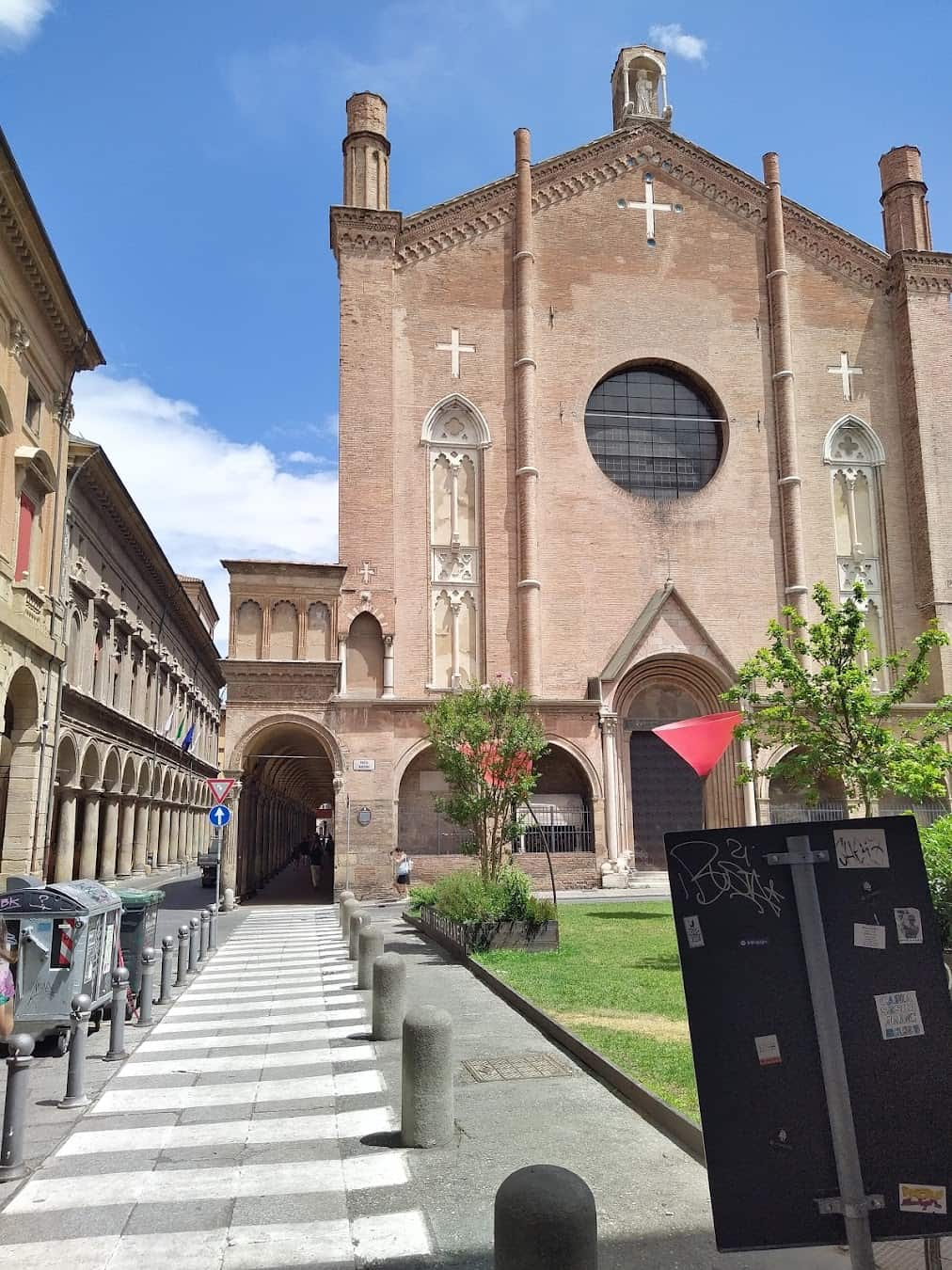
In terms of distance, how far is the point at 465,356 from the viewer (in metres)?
30.5

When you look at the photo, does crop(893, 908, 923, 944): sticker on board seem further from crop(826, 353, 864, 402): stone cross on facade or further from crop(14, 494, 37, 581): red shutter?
crop(826, 353, 864, 402): stone cross on facade

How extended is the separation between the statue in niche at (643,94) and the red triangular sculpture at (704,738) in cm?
2544

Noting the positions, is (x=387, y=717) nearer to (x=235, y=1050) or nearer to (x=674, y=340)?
(x=674, y=340)

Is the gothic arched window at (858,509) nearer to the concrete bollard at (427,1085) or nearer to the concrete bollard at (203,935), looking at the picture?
the concrete bollard at (203,935)

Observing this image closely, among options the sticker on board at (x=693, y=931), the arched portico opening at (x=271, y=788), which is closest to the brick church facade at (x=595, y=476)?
the arched portico opening at (x=271, y=788)

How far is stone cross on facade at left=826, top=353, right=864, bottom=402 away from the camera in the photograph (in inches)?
1273

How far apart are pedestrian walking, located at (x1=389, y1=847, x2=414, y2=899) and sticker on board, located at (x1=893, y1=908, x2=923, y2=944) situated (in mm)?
23284

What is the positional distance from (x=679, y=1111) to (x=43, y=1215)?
3.86m

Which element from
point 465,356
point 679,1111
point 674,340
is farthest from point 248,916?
point 674,340

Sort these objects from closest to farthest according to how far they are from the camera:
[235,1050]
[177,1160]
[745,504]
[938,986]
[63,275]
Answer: [938,986] < [177,1160] < [235,1050] < [63,275] < [745,504]

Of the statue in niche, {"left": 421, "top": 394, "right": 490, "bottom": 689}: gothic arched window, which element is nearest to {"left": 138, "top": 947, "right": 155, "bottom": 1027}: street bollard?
{"left": 421, "top": 394, "right": 490, "bottom": 689}: gothic arched window

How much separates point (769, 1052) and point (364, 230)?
29675mm

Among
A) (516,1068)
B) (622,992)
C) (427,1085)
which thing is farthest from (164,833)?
(427,1085)

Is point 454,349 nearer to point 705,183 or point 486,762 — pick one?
point 705,183
